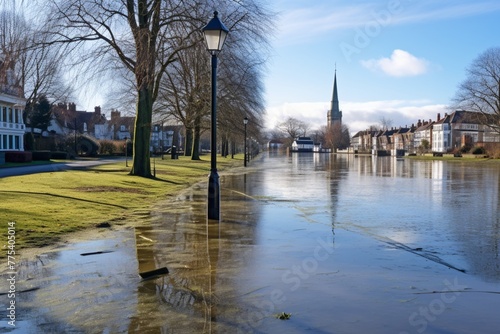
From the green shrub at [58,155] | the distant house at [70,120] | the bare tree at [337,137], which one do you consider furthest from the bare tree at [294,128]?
the green shrub at [58,155]

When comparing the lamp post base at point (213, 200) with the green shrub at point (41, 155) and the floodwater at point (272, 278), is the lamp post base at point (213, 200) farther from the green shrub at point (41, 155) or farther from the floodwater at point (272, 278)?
the green shrub at point (41, 155)

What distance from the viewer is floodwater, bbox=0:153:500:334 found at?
442 centimetres

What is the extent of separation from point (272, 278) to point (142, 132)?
18341 millimetres

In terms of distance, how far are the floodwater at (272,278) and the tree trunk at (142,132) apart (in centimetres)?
1286

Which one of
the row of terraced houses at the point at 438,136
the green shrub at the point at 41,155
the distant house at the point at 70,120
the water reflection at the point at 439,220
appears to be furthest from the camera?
the row of terraced houses at the point at 438,136

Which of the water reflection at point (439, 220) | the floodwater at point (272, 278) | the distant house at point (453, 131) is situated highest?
the distant house at point (453, 131)

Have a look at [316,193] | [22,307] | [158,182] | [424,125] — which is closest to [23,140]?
[158,182]

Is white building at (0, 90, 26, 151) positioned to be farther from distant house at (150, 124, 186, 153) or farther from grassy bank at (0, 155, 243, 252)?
grassy bank at (0, 155, 243, 252)

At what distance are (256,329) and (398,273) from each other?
2.70m

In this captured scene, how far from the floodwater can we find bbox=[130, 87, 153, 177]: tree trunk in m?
12.9

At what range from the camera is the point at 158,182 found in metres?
21.9

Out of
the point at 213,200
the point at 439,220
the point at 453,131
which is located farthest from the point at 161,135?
the point at 453,131

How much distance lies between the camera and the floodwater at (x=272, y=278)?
174 inches

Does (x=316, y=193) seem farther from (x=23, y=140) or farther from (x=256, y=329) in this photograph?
(x=23, y=140)
